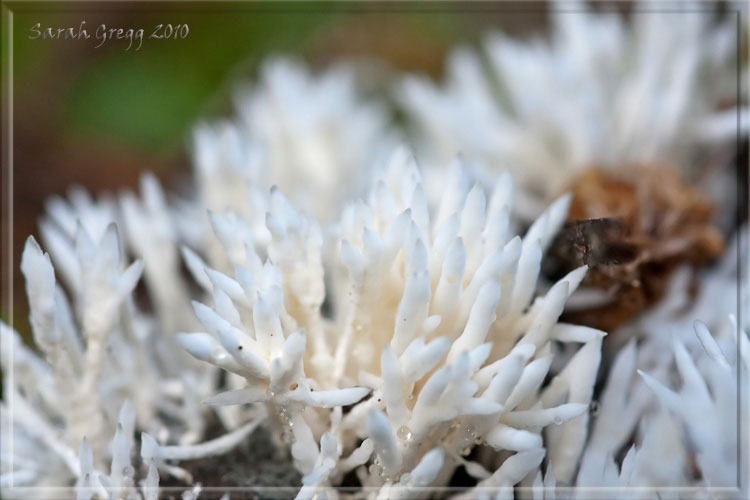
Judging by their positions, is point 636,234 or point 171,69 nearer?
point 636,234

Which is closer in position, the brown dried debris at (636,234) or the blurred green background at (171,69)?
the brown dried debris at (636,234)

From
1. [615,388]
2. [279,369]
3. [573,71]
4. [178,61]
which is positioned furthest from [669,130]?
[178,61]

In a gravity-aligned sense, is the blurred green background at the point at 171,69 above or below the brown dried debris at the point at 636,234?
above

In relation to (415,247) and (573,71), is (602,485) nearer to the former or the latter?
(415,247)

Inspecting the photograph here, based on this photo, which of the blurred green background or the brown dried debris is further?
the blurred green background

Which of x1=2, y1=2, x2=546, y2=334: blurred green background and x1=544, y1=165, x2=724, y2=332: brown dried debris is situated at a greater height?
x1=2, y1=2, x2=546, y2=334: blurred green background
